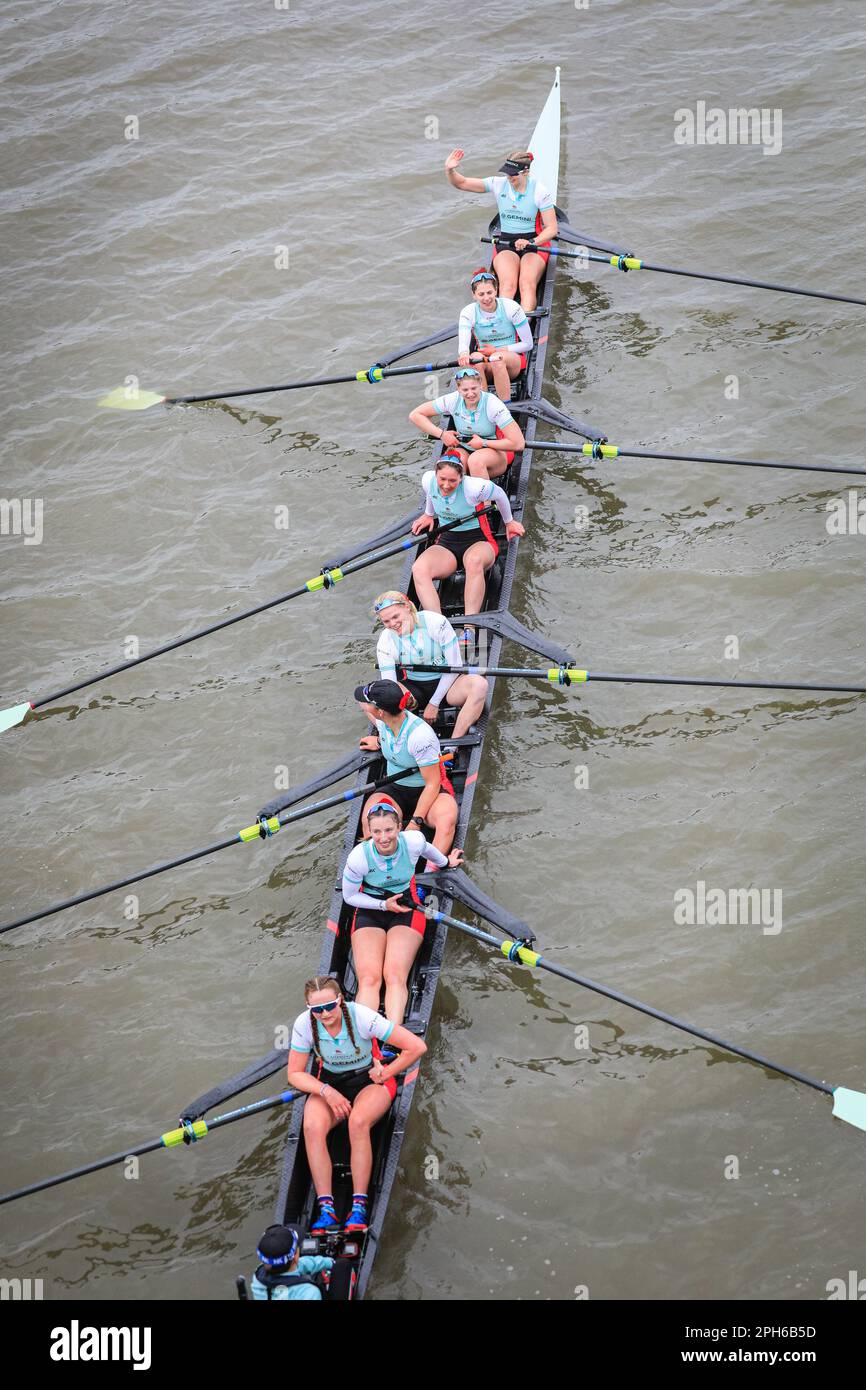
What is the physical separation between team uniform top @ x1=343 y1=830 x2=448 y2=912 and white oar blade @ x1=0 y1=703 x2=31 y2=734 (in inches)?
121

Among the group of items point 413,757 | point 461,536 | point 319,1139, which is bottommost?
point 319,1139

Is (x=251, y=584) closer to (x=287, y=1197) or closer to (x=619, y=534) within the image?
(x=619, y=534)

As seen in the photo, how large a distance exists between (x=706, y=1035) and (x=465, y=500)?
415 cm

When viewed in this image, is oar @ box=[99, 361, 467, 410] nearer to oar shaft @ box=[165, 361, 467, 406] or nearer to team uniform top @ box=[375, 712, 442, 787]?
oar shaft @ box=[165, 361, 467, 406]

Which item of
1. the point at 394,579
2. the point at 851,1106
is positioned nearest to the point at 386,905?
the point at 851,1106

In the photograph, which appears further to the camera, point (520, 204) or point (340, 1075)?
point (520, 204)

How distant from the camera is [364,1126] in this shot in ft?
21.3

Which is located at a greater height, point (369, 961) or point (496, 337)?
point (496, 337)

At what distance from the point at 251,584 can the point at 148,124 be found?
7.07 m

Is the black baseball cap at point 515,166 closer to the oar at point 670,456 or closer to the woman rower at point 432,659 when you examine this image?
the oar at point 670,456

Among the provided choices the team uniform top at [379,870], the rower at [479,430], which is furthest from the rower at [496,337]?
the team uniform top at [379,870]

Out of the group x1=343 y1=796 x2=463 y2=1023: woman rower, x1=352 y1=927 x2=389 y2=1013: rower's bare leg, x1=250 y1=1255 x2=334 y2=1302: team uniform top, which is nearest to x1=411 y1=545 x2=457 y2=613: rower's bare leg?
x1=343 y1=796 x2=463 y2=1023: woman rower

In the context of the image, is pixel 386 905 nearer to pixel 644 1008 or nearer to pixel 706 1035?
pixel 644 1008
